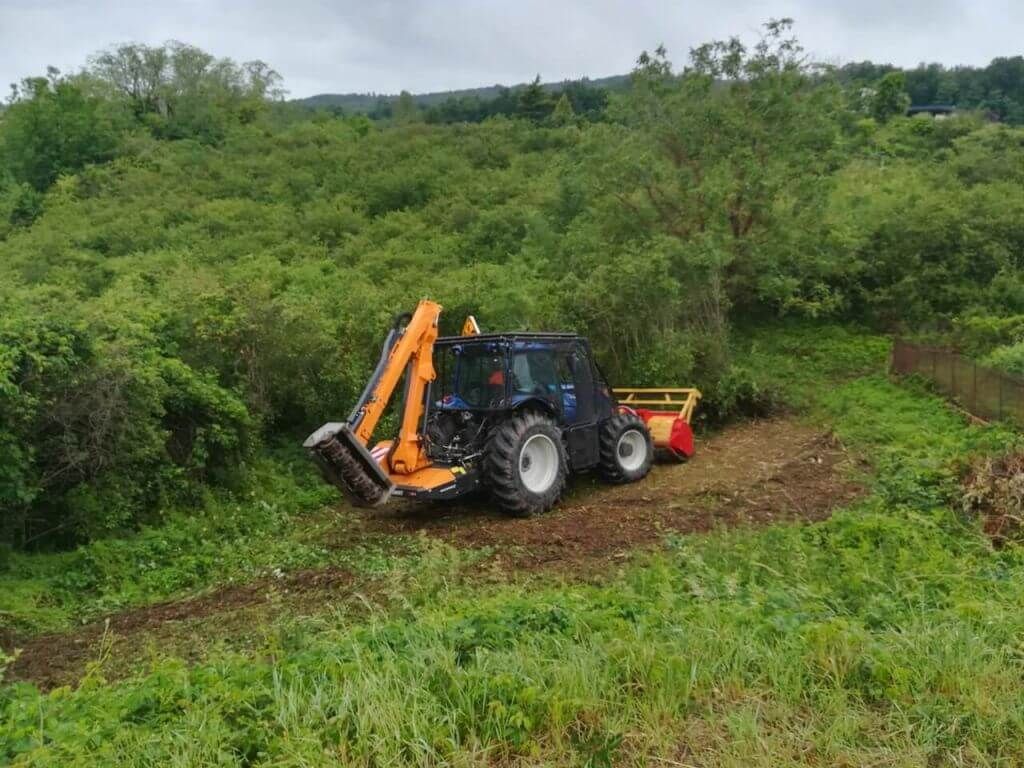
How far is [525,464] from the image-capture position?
28.6 feet

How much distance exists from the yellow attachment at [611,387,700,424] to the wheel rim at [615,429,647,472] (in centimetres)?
139

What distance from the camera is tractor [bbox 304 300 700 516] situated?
7.66 meters

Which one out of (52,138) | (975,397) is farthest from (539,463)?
(52,138)

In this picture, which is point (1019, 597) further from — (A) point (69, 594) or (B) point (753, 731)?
(A) point (69, 594)

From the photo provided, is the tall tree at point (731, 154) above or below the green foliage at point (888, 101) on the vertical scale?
below

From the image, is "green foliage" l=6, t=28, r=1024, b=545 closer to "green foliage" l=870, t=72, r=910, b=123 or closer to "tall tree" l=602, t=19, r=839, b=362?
"tall tree" l=602, t=19, r=839, b=362

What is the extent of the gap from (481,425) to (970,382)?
792 cm

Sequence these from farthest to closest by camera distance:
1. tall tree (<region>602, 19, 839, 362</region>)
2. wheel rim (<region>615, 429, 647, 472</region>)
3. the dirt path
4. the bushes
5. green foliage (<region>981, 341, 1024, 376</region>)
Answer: tall tree (<region>602, 19, 839, 362</region>), green foliage (<region>981, 341, 1024, 376</region>), wheel rim (<region>615, 429, 647, 472</region>), the bushes, the dirt path

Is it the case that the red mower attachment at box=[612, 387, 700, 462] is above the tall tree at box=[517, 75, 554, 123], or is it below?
below

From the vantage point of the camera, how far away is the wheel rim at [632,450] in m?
10.3

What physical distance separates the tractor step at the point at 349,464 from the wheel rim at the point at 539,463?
5.44 ft

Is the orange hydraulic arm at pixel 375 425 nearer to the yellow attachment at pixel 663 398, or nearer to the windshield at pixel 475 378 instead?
the windshield at pixel 475 378

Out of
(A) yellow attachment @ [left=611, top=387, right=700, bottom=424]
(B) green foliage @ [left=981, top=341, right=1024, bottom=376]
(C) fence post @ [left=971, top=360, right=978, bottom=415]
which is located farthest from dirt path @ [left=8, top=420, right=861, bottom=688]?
(B) green foliage @ [left=981, top=341, right=1024, bottom=376]

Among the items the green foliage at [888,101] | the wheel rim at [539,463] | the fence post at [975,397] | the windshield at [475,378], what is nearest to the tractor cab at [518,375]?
the windshield at [475,378]
